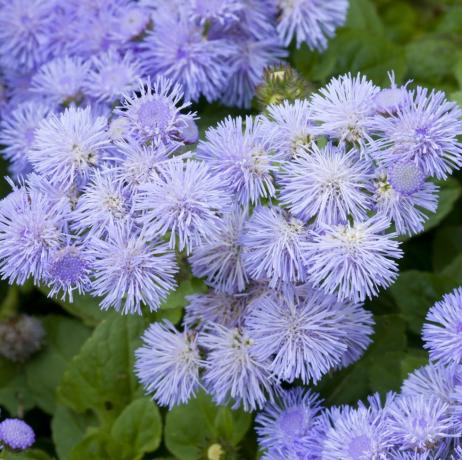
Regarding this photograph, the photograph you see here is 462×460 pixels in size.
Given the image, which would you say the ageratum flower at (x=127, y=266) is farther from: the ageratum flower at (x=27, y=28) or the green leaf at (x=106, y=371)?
the ageratum flower at (x=27, y=28)

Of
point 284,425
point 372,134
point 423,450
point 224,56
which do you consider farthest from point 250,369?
point 224,56

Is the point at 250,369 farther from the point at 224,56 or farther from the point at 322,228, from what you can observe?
the point at 224,56

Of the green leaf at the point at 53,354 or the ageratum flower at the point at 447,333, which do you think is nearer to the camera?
the ageratum flower at the point at 447,333

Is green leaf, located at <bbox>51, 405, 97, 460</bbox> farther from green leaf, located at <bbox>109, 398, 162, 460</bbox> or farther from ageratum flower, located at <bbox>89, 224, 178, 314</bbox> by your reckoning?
ageratum flower, located at <bbox>89, 224, 178, 314</bbox>

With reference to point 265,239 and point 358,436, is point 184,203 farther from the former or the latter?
point 358,436

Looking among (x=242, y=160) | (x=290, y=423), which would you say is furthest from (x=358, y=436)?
(x=242, y=160)

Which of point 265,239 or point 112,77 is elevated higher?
point 265,239

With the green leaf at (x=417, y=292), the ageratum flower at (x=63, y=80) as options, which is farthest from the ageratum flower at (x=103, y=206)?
the green leaf at (x=417, y=292)
